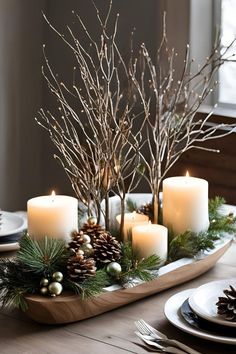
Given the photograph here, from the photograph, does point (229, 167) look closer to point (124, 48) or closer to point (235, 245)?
point (124, 48)

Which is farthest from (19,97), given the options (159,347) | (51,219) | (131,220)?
(159,347)

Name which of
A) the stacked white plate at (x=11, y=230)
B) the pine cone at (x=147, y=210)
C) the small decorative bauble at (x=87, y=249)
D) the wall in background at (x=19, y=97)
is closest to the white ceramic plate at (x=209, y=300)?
the small decorative bauble at (x=87, y=249)

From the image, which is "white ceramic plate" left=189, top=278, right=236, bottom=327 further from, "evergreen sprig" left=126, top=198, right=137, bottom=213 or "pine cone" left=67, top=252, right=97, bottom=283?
"evergreen sprig" left=126, top=198, right=137, bottom=213

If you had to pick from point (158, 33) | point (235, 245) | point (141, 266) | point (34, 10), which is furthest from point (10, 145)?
point (141, 266)

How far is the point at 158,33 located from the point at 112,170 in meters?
1.68

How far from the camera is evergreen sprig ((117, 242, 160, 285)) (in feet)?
5.01

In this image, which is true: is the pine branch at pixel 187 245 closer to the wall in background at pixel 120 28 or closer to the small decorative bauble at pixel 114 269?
the small decorative bauble at pixel 114 269

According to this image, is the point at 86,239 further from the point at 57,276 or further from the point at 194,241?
the point at 194,241

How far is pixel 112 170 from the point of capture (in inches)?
67.2

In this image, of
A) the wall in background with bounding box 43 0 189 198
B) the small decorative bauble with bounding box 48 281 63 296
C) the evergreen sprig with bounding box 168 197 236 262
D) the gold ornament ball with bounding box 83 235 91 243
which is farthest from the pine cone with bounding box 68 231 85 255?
the wall in background with bounding box 43 0 189 198

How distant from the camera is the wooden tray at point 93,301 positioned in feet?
4.71

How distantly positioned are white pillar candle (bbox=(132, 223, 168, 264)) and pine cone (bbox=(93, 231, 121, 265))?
63mm

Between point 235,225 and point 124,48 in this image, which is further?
point 124,48

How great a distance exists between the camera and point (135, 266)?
155cm
